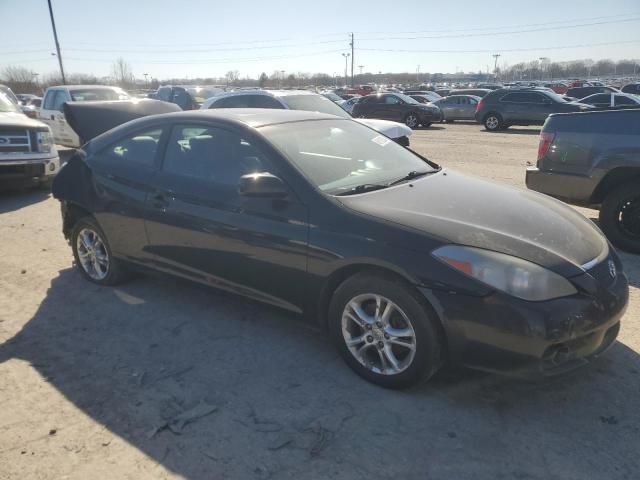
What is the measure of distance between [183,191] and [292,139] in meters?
0.89

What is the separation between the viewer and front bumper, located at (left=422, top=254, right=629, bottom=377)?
2527 millimetres

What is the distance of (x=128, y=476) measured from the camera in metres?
2.36

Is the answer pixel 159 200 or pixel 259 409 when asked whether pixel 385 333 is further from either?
pixel 159 200

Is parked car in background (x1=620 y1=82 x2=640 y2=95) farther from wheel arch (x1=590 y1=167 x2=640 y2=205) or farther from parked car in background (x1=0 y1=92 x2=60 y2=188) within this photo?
parked car in background (x1=0 y1=92 x2=60 y2=188)

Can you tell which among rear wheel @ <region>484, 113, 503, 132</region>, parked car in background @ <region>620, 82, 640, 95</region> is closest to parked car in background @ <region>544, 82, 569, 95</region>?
parked car in background @ <region>620, 82, 640, 95</region>

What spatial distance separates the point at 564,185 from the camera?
5551mm

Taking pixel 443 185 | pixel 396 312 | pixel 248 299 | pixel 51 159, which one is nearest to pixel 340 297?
pixel 396 312

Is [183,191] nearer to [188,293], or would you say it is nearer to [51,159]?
[188,293]

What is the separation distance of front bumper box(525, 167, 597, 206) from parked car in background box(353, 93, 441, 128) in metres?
17.4

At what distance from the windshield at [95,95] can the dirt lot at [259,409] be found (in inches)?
405

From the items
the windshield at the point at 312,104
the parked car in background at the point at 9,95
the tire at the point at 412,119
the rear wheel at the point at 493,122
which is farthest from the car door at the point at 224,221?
the tire at the point at 412,119

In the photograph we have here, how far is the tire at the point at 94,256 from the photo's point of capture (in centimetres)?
451

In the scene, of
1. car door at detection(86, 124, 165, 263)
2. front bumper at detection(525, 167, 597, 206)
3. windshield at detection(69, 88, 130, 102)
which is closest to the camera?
car door at detection(86, 124, 165, 263)

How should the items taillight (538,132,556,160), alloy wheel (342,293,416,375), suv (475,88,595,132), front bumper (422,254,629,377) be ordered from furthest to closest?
suv (475,88,595,132)
taillight (538,132,556,160)
alloy wheel (342,293,416,375)
front bumper (422,254,629,377)
